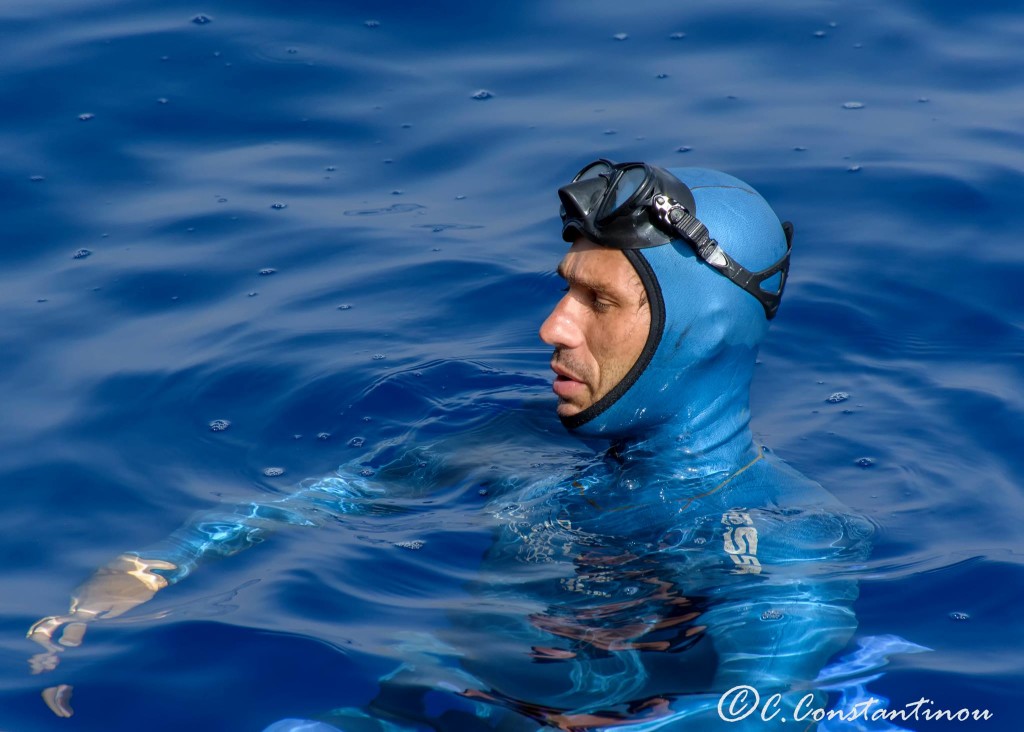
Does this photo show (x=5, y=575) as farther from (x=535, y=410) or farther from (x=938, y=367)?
(x=938, y=367)

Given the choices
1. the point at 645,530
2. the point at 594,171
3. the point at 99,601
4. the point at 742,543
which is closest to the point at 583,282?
the point at 594,171

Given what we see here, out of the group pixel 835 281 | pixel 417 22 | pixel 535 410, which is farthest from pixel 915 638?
pixel 417 22

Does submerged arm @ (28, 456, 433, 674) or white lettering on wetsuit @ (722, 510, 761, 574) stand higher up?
white lettering on wetsuit @ (722, 510, 761, 574)

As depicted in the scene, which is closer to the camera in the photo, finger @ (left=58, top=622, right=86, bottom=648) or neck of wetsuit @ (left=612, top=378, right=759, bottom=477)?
finger @ (left=58, top=622, right=86, bottom=648)

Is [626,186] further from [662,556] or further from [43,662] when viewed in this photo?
[43,662]

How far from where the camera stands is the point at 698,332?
4191mm

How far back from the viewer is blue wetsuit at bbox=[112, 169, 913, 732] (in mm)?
3707

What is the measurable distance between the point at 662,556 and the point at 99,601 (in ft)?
6.07

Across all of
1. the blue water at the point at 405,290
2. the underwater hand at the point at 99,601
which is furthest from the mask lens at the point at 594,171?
the underwater hand at the point at 99,601

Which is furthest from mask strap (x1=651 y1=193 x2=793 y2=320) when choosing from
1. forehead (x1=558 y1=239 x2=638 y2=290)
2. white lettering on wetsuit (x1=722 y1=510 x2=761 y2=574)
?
white lettering on wetsuit (x1=722 y1=510 x2=761 y2=574)

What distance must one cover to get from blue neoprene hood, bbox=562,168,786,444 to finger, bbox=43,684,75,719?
71.0 inches

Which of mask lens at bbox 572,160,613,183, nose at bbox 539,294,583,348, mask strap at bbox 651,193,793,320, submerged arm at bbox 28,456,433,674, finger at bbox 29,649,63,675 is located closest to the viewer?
finger at bbox 29,649,63,675
